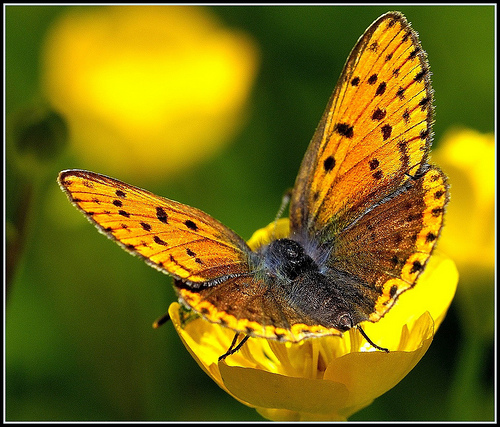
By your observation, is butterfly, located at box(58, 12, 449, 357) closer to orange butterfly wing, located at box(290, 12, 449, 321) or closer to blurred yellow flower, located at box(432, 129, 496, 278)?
orange butterfly wing, located at box(290, 12, 449, 321)

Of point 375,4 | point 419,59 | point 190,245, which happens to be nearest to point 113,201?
point 190,245

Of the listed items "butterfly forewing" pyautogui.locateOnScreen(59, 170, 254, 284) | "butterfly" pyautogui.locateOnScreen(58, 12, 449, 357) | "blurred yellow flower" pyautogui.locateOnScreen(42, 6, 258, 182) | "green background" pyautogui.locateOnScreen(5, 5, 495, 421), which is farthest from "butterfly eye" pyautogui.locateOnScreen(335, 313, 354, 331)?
"blurred yellow flower" pyautogui.locateOnScreen(42, 6, 258, 182)

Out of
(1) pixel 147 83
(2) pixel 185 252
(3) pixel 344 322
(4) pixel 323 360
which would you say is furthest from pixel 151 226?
(1) pixel 147 83

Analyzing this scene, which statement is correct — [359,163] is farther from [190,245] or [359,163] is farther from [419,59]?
[190,245]

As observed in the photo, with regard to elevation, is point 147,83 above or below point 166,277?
above

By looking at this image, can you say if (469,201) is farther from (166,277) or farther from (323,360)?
(166,277)

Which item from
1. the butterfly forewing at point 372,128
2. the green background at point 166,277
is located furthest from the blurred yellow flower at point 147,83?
the butterfly forewing at point 372,128

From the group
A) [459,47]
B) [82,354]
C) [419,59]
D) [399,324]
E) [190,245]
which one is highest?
[459,47]
